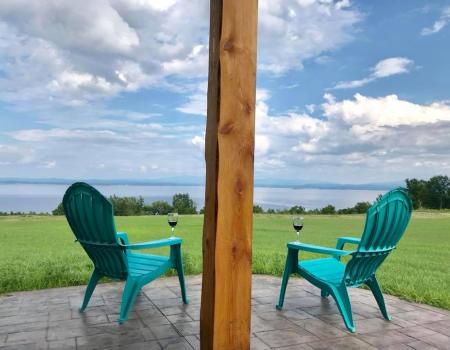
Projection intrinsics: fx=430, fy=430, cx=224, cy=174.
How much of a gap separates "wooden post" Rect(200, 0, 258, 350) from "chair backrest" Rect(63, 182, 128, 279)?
116 centimetres

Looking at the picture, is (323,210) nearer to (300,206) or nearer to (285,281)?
(300,206)

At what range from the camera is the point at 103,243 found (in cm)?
301

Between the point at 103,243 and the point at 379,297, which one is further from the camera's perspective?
the point at 379,297

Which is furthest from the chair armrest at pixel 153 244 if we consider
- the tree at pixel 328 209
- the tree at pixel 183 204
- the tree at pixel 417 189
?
the tree at pixel 417 189

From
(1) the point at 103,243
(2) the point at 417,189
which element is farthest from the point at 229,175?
(2) the point at 417,189

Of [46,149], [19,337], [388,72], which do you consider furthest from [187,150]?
[19,337]

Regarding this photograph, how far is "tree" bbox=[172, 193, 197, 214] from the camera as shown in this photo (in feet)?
41.8

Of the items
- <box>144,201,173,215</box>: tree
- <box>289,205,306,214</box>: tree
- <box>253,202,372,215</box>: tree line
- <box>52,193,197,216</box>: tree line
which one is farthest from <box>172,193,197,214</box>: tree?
<box>289,205,306,214</box>: tree

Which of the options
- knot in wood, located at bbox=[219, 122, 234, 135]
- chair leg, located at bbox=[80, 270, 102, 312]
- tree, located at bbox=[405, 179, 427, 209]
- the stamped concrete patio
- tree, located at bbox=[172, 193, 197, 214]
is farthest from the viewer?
tree, located at bbox=[405, 179, 427, 209]

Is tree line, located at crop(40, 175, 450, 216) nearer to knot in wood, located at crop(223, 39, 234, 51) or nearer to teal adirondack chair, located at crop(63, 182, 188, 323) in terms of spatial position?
teal adirondack chair, located at crop(63, 182, 188, 323)

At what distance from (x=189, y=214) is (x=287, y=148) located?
12.2 ft

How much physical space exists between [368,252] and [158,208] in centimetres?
1055

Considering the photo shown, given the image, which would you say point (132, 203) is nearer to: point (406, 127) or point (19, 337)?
point (406, 127)

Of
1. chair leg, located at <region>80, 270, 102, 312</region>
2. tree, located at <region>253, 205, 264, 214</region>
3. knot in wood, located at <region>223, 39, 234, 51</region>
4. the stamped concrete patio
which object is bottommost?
the stamped concrete patio
